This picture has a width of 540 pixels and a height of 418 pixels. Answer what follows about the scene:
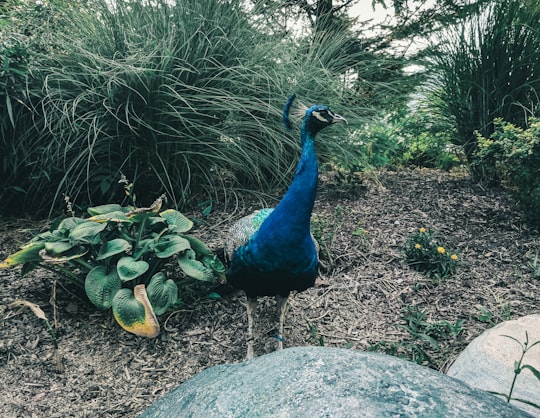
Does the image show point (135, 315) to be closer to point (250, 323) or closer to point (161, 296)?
point (161, 296)

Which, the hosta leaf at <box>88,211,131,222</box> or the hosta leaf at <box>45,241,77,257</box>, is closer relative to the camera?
the hosta leaf at <box>45,241,77,257</box>

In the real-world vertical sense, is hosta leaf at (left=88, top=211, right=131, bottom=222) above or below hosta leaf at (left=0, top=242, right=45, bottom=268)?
above

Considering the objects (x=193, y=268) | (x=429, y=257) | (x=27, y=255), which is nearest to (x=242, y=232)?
(x=193, y=268)

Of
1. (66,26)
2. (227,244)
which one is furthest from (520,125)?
(66,26)

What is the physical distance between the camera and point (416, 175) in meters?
4.27

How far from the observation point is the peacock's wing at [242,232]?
2369 mm

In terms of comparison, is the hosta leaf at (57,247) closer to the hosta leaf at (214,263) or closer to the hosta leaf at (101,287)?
the hosta leaf at (101,287)

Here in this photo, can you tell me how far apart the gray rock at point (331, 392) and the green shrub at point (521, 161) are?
2.16 metres

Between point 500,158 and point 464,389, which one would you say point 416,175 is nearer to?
point 500,158

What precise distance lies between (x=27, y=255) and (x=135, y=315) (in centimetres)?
62

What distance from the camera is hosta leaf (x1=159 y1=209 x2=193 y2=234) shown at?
8.91 ft

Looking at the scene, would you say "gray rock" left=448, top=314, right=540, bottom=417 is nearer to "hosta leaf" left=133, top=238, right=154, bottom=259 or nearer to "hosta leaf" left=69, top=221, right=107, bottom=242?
"hosta leaf" left=133, top=238, right=154, bottom=259

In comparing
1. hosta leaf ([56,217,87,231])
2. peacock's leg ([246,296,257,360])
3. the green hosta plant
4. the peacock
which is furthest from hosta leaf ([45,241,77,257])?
peacock's leg ([246,296,257,360])

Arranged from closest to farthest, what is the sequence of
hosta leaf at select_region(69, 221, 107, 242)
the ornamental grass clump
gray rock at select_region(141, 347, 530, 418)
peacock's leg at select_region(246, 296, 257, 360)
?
gray rock at select_region(141, 347, 530, 418) < peacock's leg at select_region(246, 296, 257, 360) < hosta leaf at select_region(69, 221, 107, 242) < the ornamental grass clump
